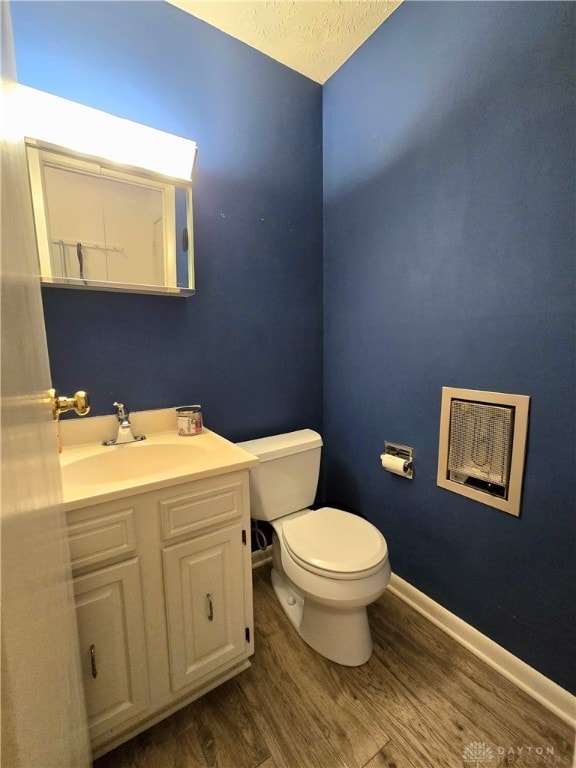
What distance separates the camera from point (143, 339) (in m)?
1.33

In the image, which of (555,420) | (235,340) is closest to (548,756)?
(555,420)

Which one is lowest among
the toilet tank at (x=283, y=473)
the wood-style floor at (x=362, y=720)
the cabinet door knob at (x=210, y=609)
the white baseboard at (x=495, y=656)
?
the wood-style floor at (x=362, y=720)

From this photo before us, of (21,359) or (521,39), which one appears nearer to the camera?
(21,359)

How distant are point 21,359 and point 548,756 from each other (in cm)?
165

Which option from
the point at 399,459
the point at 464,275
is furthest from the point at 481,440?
the point at 464,275

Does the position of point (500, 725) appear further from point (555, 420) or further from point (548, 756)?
point (555, 420)

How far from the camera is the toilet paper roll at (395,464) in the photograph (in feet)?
4.67

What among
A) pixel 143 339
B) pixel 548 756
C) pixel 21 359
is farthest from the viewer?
pixel 143 339

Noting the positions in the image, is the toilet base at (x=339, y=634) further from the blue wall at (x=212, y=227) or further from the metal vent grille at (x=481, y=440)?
the blue wall at (x=212, y=227)

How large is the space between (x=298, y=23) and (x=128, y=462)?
1.93m

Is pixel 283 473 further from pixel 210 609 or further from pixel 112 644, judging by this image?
pixel 112 644

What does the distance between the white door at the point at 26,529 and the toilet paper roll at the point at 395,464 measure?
1.23m

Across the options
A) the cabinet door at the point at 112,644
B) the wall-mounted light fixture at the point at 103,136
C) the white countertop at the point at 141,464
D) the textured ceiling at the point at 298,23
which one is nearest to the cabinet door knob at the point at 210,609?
the cabinet door at the point at 112,644

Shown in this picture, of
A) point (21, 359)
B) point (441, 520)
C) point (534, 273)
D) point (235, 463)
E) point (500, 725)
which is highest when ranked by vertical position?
point (534, 273)
